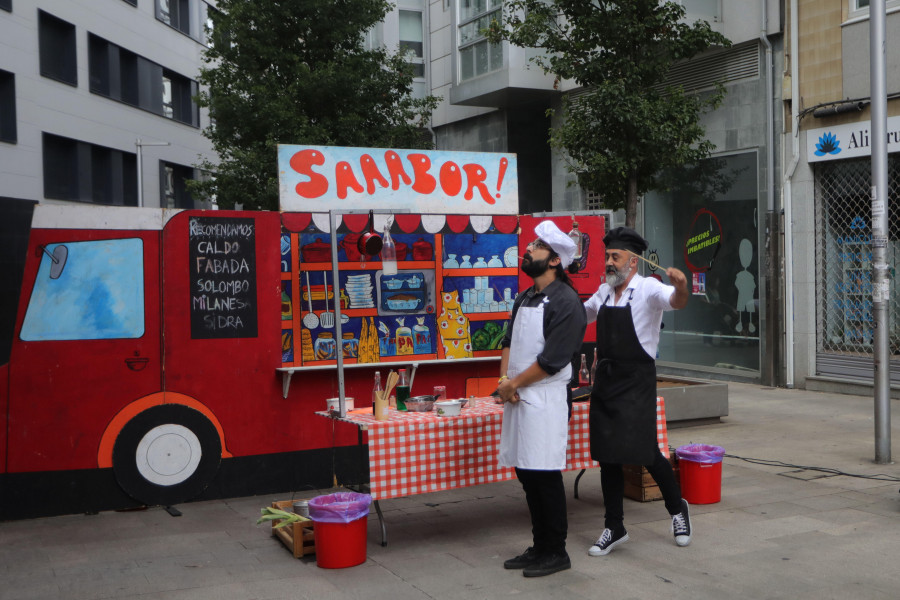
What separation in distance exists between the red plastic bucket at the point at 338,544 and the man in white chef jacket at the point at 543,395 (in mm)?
883

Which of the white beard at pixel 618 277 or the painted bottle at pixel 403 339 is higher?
the white beard at pixel 618 277

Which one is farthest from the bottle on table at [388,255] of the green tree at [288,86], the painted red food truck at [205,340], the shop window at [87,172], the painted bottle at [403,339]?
the shop window at [87,172]

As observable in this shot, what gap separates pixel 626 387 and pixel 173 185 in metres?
28.9

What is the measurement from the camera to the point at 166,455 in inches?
278

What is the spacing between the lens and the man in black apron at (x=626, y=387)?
549 cm

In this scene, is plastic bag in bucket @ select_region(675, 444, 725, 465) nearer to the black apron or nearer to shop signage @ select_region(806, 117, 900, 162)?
the black apron

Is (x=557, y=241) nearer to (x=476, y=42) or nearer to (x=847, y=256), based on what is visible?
(x=847, y=256)

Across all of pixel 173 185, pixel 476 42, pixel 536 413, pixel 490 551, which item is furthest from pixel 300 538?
pixel 173 185

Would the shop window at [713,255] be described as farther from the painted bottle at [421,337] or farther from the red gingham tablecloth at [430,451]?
the red gingham tablecloth at [430,451]

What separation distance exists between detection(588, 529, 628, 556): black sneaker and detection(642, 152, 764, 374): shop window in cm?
850

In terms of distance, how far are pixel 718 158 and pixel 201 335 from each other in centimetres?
1021

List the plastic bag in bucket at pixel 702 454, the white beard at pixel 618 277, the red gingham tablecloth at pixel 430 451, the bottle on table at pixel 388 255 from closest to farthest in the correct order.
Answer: the white beard at pixel 618 277
the red gingham tablecloth at pixel 430 451
the plastic bag in bucket at pixel 702 454
the bottle on table at pixel 388 255

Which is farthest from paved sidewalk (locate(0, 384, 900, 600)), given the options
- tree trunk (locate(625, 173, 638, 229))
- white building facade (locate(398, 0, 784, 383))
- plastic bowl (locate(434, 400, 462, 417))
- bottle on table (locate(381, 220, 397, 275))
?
white building facade (locate(398, 0, 784, 383))

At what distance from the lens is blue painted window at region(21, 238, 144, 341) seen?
6.70 metres
